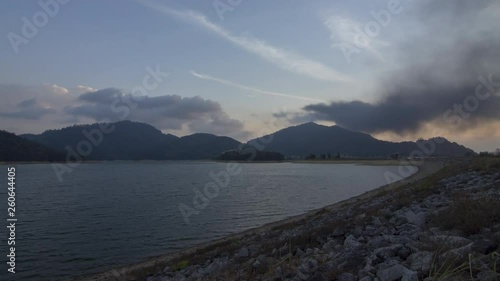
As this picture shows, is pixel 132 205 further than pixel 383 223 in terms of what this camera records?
Yes

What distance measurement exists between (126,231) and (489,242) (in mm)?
27904

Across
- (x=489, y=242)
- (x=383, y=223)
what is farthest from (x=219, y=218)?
(x=489, y=242)

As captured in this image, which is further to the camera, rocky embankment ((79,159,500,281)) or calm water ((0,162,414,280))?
calm water ((0,162,414,280))

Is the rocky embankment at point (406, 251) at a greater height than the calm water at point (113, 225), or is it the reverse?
the rocky embankment at point (406, 251)

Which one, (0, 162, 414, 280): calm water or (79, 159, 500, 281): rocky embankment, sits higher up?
(79, 159, 500, 281): rocky embankment

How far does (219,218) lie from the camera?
3544 cm

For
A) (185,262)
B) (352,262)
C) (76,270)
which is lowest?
(76,270)

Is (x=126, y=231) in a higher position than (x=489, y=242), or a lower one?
lower

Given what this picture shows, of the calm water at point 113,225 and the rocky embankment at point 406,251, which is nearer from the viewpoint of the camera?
the rocky embankment at point 406,251

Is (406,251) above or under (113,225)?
above

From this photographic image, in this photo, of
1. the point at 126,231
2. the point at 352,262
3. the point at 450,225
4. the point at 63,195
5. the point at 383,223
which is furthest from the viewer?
the point at 63,195

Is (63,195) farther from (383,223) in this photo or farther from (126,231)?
(383,223)

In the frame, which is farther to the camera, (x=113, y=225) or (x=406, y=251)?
(x=113, y=225)

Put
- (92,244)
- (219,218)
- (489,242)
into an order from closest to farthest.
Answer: (489,242)
(92,244)
(219,218)
